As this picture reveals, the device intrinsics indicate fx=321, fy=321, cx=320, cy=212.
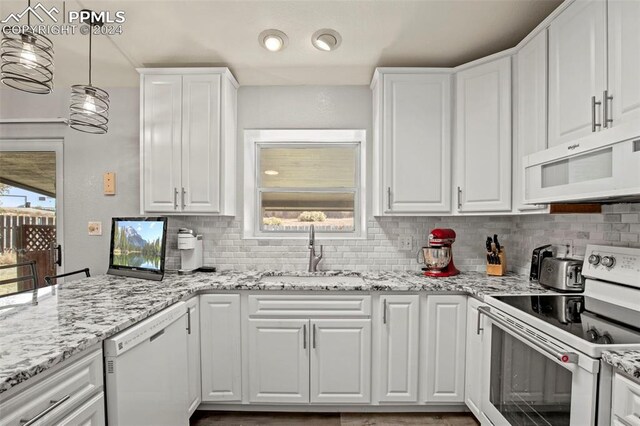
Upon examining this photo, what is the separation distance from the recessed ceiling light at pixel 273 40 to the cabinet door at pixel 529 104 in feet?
5.05

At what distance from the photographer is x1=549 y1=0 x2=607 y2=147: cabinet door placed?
150 centimetres

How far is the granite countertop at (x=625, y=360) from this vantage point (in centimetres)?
100

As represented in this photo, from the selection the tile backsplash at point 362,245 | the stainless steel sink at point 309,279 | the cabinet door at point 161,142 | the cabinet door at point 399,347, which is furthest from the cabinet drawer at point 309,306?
the cabinet door at point 161,142

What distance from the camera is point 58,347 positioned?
1.07 metres

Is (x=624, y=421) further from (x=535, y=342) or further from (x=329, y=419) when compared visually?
(x=329, y=419)

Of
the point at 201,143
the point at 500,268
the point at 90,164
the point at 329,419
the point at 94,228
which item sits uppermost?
the point at 201,143

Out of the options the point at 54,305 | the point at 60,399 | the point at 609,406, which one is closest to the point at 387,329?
the point at 609,406

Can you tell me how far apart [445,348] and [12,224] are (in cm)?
365

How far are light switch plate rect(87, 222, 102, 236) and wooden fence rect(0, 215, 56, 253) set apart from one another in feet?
1.10

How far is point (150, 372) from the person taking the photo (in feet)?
4.96

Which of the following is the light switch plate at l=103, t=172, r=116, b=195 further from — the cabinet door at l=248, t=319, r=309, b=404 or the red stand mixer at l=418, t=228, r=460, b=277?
the red stand mixer at l=418, t=228, r=460, b=277

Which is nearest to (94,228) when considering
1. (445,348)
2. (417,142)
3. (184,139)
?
(184,139)

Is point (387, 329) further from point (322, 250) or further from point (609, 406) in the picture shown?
point (609, 406)

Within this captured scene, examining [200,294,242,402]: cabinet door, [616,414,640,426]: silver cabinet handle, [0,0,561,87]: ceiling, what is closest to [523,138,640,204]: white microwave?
[616,414,640,426]: silver cabinet handle
